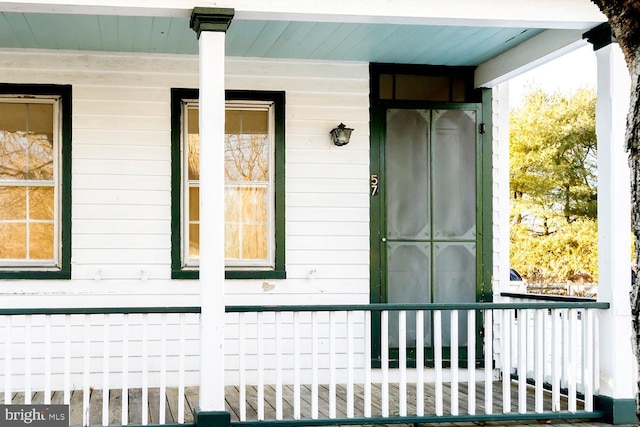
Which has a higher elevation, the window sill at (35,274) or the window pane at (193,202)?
the window pane at (193,202)

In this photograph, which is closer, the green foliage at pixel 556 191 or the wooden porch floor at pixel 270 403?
the wooden porch floor at pixel 270 403

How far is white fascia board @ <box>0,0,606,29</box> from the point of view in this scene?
16.8ft

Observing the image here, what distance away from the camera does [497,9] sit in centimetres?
546

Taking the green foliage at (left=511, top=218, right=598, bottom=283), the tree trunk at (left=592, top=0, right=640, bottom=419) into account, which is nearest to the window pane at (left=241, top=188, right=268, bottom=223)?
the tree trunk at (left=592, top=0, right=640, bottom=419)

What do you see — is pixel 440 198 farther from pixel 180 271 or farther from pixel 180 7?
pixel 180 7

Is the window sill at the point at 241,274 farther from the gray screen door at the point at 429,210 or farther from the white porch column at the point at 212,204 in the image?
Result: the white porch column at the point at 212,204

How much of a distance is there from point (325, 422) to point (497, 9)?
2930 mm

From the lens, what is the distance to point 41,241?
272 inches

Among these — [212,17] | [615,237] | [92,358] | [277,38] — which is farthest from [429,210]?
[92,358]

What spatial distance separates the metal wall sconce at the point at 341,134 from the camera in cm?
713

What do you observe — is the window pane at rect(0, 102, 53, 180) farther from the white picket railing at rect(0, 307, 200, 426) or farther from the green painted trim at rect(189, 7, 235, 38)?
the green painted trim at rect(189, 7, 235, 38)

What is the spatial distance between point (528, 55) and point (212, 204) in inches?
119

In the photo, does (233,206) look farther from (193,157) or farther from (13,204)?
(13,204)

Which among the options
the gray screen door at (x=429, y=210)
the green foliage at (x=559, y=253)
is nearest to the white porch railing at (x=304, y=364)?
the gray screen door at (x=429, y=210)
